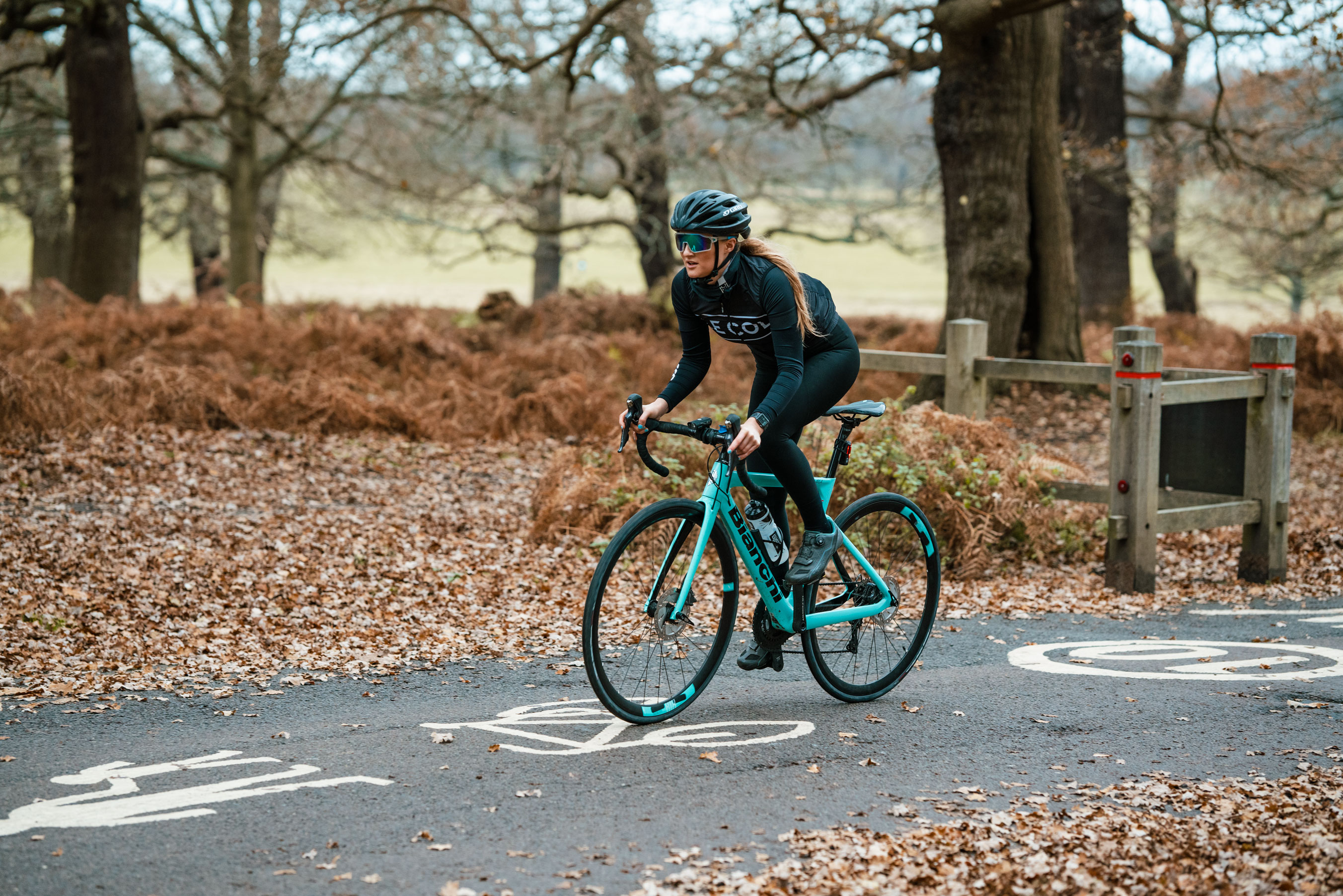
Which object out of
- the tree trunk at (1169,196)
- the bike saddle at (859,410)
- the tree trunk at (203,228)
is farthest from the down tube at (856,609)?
the tree trunk at (203,228)

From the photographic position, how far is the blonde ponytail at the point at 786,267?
4855 millimetres

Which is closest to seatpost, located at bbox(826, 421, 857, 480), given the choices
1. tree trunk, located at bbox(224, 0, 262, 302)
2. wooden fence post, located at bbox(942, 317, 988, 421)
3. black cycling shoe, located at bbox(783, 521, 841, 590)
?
black cycling shoe, located at bbox(783, 521, 841, 590)

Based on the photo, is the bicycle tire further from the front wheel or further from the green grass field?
the green grass field

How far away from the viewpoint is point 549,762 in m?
4.58

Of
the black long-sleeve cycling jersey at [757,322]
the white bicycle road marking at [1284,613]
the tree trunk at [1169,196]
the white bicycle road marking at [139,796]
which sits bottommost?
the white bicycle road marking at [139,796]

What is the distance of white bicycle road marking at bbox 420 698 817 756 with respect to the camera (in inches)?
189

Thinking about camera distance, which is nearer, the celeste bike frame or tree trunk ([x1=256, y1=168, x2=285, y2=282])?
the celeste bike frame

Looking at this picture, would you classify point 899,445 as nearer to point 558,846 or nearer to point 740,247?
point 740,247

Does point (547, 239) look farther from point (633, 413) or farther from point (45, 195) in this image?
point (633, 413)

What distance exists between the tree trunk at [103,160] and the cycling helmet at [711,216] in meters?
14.0

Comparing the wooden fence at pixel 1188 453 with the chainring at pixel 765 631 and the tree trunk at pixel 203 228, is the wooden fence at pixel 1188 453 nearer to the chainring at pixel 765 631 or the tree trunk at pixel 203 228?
the chainring at pixel 765 631

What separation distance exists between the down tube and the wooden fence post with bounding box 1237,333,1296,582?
400 cm

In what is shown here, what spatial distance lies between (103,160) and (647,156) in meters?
10.4

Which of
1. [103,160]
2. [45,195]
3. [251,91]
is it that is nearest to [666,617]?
[103,160]
